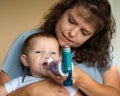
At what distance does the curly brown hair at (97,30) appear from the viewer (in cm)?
145

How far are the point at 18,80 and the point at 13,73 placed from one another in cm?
16

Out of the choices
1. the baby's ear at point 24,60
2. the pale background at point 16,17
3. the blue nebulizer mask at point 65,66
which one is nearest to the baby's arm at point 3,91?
the baby's ear at point 24,60

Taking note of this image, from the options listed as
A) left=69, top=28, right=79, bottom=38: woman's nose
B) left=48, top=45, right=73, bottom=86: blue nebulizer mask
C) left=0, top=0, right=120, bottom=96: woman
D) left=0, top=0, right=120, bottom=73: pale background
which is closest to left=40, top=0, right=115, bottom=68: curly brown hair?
left=0, top=0, right=120, bottom=96: woman

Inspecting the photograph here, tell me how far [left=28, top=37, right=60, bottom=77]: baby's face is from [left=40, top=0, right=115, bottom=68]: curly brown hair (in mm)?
168

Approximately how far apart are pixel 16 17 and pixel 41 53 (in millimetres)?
1050

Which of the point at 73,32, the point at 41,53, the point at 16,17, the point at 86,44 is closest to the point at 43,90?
the point at 41,53

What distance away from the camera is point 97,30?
149cm

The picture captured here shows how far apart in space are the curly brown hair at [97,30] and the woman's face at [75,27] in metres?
0.05

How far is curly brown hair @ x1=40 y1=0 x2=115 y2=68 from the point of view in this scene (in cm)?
145

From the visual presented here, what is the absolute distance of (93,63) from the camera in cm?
152

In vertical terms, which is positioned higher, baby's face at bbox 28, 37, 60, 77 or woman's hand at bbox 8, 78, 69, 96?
baby's face at bbox 28, 37, 60, 77

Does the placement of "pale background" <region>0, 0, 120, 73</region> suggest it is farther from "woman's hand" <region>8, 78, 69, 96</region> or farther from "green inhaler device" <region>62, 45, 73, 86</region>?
"green inhaler device" <region>62, 45, 73, 86</region>

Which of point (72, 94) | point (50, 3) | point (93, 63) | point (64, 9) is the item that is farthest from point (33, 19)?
point (72, 94)

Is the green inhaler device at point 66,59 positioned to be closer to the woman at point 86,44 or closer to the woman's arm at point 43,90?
the woman at point 86,44
